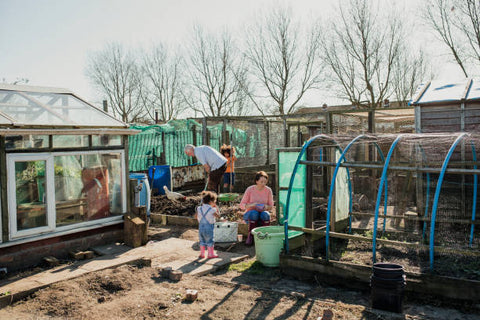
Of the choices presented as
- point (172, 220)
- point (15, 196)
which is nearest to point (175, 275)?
point (15, 196)

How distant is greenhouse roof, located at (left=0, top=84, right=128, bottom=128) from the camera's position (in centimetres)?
654

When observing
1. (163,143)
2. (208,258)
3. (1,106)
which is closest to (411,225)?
(208,258)

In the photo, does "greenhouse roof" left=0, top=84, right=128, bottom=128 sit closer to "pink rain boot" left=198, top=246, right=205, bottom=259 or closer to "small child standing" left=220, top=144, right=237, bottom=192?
"pink rain boot" left=198, top=246, right=205, bottom=259

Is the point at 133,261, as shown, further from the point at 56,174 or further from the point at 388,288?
the point at 388,288

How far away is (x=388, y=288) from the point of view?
4.46 metres

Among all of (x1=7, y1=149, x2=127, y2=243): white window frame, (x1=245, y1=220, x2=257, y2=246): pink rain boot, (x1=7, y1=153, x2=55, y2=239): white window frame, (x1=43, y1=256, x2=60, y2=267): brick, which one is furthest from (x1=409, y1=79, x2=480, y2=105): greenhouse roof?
(x1=43, y1=256, x2=60, y2=267): brick

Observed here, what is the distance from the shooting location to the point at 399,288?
4.45 m

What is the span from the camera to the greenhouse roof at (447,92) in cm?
871

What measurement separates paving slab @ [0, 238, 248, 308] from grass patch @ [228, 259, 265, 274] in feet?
0.48

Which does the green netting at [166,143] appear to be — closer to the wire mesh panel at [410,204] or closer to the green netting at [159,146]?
the green netting at [159,146]

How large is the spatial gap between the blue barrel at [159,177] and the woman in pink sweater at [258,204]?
517cm

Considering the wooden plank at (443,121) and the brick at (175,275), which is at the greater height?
the wooden plank at (443,121)

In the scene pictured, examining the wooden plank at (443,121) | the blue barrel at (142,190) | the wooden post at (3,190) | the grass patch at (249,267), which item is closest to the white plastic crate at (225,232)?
the grass patch at (249,267)

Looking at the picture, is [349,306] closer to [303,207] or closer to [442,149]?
[303,207]
